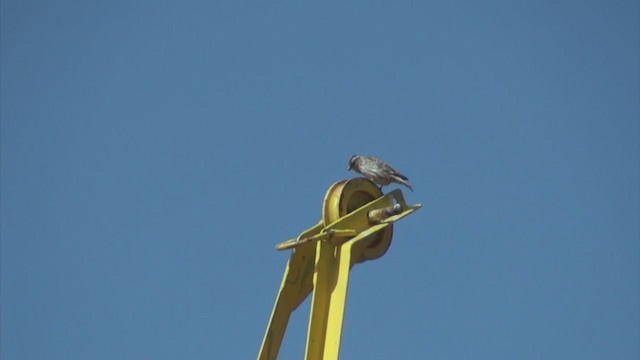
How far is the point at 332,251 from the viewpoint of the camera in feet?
34.8

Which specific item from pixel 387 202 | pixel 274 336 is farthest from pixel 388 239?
pixel 274 336

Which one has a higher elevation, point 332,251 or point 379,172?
point 379,172

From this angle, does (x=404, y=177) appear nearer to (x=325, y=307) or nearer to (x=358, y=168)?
(x=358, y=168)

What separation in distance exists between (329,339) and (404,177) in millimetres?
3239

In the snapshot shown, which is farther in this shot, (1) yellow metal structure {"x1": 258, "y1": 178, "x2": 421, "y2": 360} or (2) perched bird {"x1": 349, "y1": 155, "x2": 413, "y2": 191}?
(2) perched bird {"x1": 349, "y1": 155, "x2": 413, "y2": 191}

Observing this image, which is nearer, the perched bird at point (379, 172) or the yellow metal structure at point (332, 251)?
the yellow metal structure at point (332, 251)

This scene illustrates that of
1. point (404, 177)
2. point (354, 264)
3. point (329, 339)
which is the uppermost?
point (404, 177)

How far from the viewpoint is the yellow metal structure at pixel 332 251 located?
33.7 ft

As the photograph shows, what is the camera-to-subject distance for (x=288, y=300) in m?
10.9

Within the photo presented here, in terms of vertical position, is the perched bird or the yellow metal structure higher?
the perched bird

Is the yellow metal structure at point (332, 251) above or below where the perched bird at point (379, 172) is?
below

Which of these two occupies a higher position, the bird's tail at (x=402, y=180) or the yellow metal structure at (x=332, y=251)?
the bird's tail at (x=402, y=180)

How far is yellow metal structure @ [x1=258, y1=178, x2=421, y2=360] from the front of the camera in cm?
1028

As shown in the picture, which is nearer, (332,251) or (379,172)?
(332,251)
